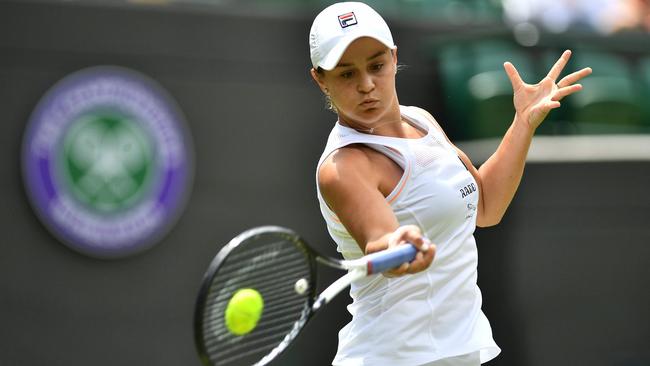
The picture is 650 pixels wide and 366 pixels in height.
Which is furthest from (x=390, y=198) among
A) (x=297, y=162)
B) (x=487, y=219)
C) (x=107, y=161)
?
(x=297, y=162)

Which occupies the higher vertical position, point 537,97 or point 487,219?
point 537,97

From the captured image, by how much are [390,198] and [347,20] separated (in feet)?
1.58

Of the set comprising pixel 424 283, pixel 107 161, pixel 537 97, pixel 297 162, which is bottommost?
pixel 424 283

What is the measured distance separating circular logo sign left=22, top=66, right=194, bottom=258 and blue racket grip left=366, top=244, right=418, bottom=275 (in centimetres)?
346

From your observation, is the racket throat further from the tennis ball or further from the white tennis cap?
the white tennis cap

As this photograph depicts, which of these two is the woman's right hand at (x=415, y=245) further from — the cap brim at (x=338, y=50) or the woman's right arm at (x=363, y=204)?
the cap brim at (x=338, y=50)

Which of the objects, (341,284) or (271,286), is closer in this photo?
(341,284)

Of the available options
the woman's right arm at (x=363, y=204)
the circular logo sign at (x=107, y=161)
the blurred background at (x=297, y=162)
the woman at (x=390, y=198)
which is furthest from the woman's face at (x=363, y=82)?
the blurred background at (x=297, y=162)

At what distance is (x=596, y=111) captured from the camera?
725 centimetres

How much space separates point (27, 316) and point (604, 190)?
10.9 ft

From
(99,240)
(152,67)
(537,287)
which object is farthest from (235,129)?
(537,287)

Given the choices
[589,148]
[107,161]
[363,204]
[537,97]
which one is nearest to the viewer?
[363,204]

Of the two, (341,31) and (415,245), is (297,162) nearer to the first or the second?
(341,31)

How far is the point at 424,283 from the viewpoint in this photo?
3252 millimetres
